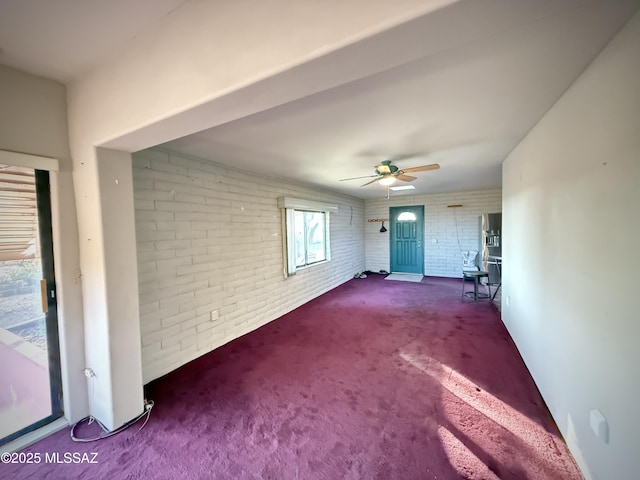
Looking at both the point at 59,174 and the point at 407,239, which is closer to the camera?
the point at 59,174

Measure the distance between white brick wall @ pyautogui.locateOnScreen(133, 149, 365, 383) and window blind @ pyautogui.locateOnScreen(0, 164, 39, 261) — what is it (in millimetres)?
669

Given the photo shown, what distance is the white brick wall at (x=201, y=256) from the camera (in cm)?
244

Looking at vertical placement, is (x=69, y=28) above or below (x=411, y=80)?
above

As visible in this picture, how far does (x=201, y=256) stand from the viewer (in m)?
2.89

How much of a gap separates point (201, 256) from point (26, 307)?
1354 mm

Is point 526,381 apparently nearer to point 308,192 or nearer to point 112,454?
point 112,454

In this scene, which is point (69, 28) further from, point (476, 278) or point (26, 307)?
point (476, 278)

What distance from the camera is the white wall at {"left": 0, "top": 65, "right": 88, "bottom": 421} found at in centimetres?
157

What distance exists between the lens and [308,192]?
4895 millimetres

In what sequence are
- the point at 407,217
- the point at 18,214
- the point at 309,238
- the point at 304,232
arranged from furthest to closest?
1. the point at 407,217
2. the point at 309,238
3. the point at 304,232
4. the point at 18,214

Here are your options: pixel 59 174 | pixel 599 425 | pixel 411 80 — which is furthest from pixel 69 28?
pixel 599 425

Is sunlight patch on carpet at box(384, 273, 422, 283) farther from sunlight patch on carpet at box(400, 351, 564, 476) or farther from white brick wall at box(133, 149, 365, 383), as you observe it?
sunlight patch on carpet at box(400, 351, 564, 476)

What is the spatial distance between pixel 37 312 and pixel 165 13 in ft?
6.89

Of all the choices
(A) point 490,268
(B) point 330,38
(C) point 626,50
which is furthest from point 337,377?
(A) point 490,268
